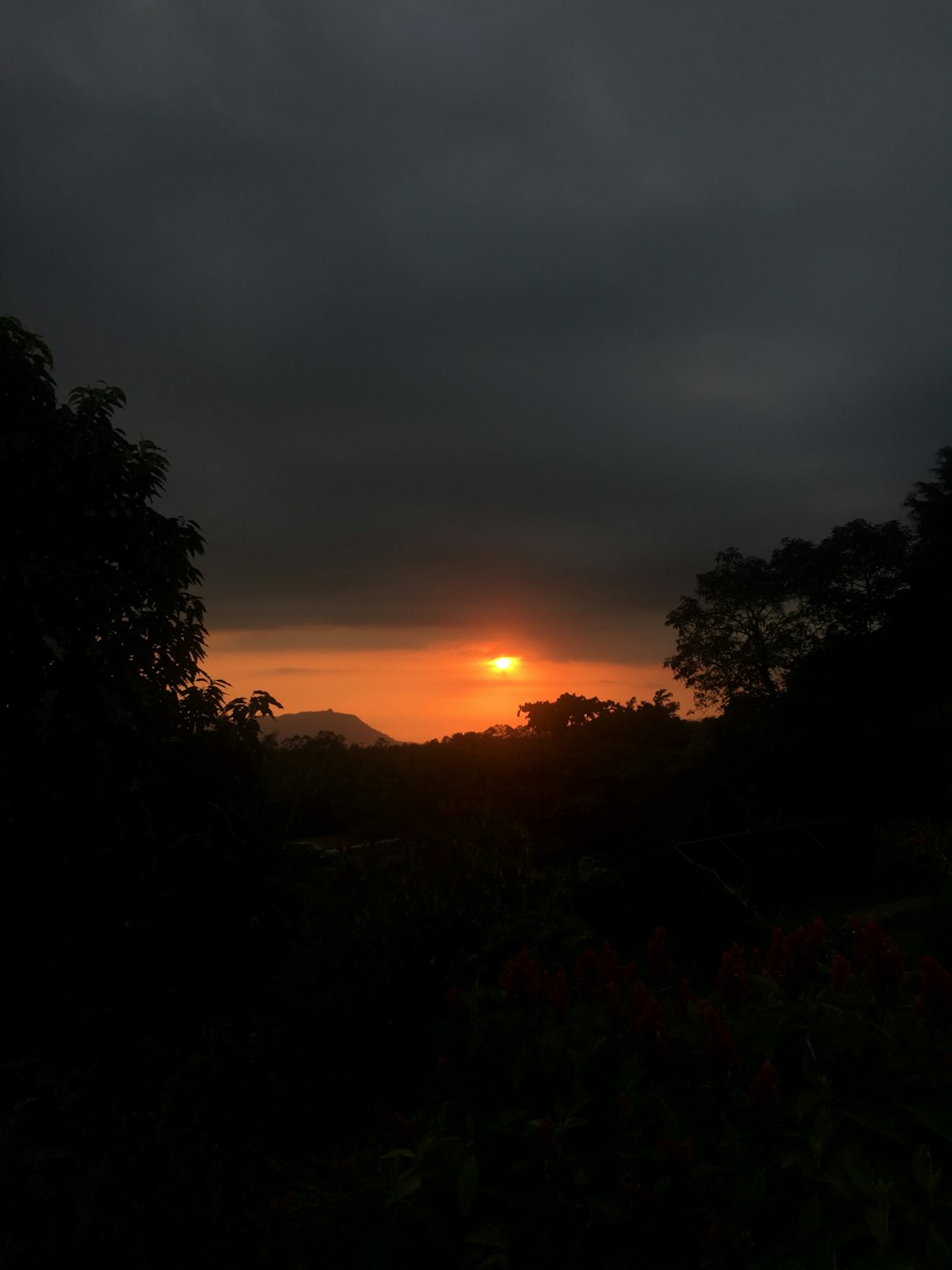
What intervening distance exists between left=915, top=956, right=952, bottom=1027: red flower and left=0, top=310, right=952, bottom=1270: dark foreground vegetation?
12 millimetres

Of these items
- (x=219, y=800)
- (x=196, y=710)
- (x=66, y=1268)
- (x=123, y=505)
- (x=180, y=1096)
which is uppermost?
(x=123, y=505)

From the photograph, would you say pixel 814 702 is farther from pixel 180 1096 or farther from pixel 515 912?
pixel 180 1096

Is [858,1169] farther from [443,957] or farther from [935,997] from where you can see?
[443,957]

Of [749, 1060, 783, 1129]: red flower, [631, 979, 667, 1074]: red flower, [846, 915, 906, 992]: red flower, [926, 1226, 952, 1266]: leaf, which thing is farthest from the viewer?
[846, 915, 906, 992]: red flower

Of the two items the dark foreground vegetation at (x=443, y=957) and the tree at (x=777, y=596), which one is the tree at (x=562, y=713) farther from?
the tree at (x=777, y=596)

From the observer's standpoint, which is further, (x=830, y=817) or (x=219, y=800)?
(x=830, y=817)

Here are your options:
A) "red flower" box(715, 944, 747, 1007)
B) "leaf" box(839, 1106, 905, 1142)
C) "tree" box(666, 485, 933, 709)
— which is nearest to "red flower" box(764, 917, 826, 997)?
"red flower" box(715, 944, 747, 1007)

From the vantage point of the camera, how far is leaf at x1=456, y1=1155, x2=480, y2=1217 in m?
2.31

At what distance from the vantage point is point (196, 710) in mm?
7059

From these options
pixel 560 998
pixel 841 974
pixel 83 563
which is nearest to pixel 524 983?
pixel 560 998

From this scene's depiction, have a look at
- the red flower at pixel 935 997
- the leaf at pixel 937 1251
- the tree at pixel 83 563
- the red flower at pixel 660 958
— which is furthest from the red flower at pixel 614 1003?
the tree at pixel 83 563

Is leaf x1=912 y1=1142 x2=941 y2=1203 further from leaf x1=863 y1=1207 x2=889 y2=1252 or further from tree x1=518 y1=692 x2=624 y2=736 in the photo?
tree x1=518 y1=692 x2=624 y2=736

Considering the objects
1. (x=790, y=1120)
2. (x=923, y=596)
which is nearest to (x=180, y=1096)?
(x=790, y=1120)

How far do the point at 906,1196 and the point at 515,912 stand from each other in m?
4.65
